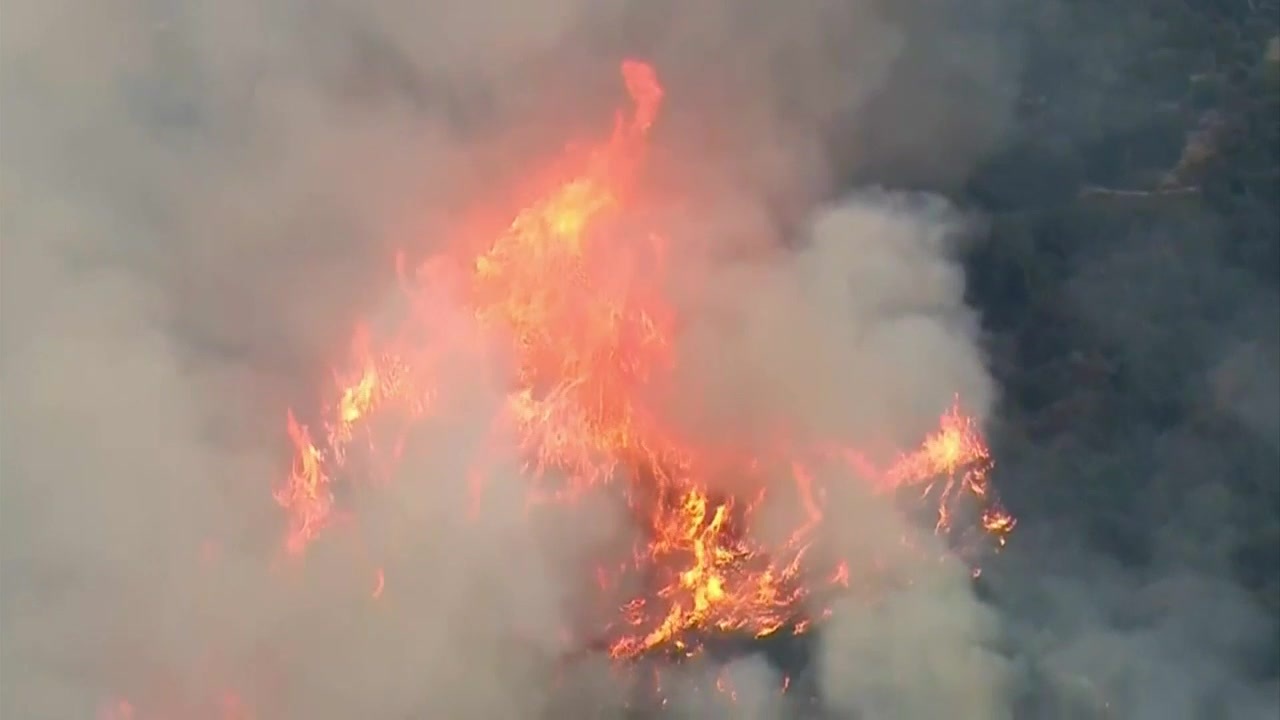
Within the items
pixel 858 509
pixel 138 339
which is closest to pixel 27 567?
pixel 138 339

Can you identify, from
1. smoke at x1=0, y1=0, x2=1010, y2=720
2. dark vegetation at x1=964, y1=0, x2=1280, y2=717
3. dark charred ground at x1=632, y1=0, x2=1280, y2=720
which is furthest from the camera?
dark vegetation at x1=964, y1=0, x2=1280, y2=717

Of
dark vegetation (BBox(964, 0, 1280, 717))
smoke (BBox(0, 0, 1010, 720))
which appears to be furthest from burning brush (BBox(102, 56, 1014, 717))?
dark vegetation (BBox(964, 0, 1280, 717))

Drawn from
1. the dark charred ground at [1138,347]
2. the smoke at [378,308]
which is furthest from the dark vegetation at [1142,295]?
the smoke at [378,308]

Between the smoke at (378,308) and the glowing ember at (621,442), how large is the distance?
1.32 feet

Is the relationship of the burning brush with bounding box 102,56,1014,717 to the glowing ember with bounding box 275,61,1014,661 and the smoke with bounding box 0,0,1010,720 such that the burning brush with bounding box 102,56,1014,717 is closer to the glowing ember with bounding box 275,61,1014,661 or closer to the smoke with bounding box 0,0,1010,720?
the glowing ember with bounding box 275,61,1014,661

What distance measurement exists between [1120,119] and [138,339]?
14166 millimetres

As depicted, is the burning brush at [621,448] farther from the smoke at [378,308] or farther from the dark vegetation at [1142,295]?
the dark vegetation at [1142,295]

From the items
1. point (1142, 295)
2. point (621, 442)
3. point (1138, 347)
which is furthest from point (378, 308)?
point (1142, 295)

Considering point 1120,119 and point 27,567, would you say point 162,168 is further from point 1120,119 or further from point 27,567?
point 1120,119

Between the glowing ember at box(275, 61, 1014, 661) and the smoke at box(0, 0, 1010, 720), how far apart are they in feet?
1.32

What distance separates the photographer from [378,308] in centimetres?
1991

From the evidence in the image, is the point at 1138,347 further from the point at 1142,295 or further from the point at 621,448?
the point at 621,448

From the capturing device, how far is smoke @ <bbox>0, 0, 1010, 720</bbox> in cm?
1755

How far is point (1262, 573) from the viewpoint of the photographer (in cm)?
1831
